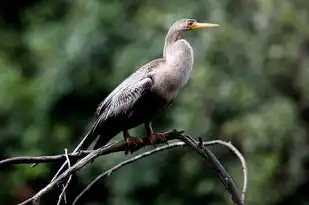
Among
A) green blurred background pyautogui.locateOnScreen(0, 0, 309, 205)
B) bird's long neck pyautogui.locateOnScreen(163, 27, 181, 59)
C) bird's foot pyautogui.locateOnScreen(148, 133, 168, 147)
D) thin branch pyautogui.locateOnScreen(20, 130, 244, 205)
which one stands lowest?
green blurred background pyautogui.locateOnScreen(0, 0, 309, 205)

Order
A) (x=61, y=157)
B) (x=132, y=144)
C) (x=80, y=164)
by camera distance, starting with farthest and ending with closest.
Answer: (x=132, y=144)
(x=61, y=157)
(x=80, y=164)

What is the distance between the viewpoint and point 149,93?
2.92 metres

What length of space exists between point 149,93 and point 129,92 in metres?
0.07

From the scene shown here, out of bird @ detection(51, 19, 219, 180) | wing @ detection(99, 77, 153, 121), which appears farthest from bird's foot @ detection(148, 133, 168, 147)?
wing @ detection(99, 77, 153, 121)

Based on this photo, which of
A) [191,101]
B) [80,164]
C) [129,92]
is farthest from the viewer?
[191,101]

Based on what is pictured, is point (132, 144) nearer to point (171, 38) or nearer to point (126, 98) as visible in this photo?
point (126, 98)

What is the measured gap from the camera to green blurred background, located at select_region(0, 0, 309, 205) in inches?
257

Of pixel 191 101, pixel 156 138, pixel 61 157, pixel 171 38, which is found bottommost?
pixel 191 101

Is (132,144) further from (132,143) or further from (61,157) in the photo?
(61,157)

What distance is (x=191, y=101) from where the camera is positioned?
6625mm

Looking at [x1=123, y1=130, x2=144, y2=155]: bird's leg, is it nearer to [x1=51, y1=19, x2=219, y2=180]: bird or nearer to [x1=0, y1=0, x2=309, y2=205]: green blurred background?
[x1=51, y1=19, x2=219, y2=180]: bird

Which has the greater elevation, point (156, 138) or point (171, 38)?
point (171, 38)

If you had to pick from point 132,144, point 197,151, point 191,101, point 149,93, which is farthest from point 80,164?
point 191,101

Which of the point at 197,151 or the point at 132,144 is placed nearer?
A: the point at 197,151
